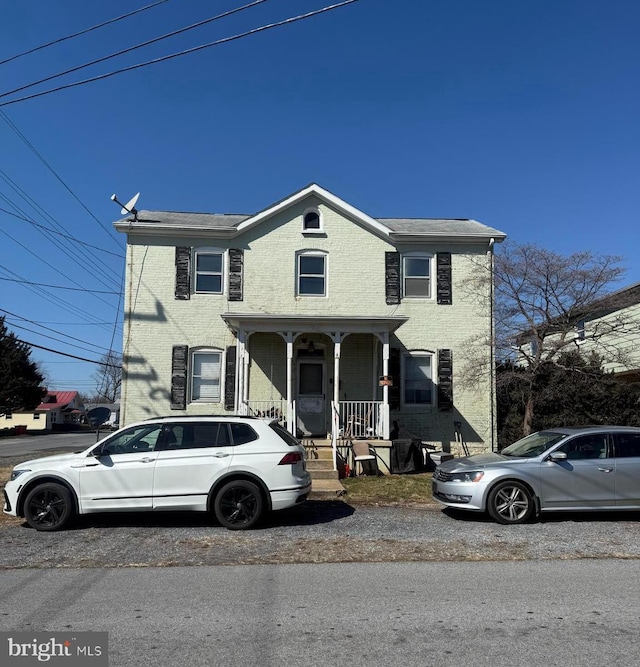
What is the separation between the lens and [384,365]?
14.9 m

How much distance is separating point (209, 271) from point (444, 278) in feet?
21.9

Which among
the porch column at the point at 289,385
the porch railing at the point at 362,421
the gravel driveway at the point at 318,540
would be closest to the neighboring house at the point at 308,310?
the porch railing at the point at 362,421

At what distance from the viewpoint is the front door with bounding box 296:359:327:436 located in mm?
16406

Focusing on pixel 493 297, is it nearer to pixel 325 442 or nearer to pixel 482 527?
pixel 325 442

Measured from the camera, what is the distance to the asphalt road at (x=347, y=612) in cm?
416

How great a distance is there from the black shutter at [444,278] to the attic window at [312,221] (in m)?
3.53

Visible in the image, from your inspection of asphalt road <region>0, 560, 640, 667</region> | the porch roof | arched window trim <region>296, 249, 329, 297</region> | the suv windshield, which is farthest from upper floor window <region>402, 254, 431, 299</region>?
asphalt road <region>0, 560, 640, 667</region>

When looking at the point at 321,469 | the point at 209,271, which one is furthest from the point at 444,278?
the point at 321,469

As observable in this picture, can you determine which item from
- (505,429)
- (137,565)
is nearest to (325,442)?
(505,429)

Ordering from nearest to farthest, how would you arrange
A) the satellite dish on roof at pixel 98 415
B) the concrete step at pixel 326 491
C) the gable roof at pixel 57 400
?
the concrete step at pixel 326 491, the satellite dish on roof at pixel 98 415, the gable roof at pixel 57 400

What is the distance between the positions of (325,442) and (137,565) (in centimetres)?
863

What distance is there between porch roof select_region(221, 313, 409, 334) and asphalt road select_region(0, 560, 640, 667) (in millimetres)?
8420

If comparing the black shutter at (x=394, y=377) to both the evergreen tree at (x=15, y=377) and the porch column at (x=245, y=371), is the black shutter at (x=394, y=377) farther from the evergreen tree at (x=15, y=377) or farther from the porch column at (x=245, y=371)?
the evergreen tree at (x=15, y=377)

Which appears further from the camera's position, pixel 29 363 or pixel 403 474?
pixel 29 363
